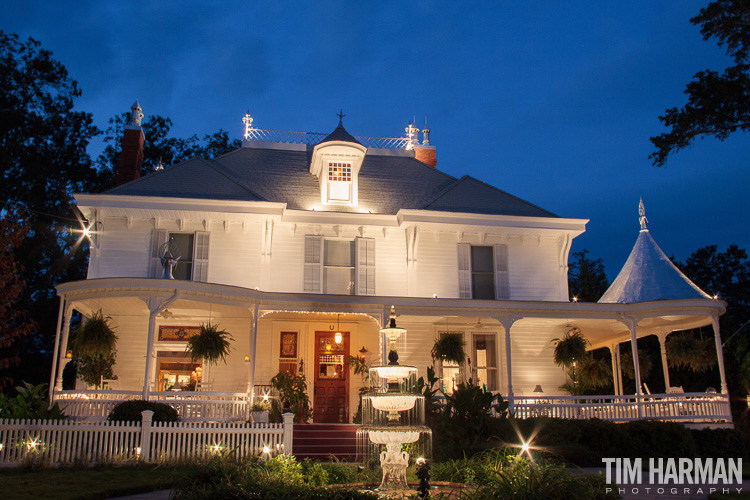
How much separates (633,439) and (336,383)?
7.83 meters

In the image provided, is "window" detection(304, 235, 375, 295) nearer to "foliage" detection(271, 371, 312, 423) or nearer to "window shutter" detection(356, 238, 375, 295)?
"window shutter" detection(356, 238, 375, 295)

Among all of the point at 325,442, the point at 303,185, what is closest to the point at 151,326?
the point at 325,442

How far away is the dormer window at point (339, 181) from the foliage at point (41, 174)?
1348 cm

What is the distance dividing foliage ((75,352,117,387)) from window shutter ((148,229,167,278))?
7.86ft

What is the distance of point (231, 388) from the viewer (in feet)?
55.8

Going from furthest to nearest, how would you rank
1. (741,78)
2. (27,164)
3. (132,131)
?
1. (27,164)
2. (132,131)
3. (741,78)

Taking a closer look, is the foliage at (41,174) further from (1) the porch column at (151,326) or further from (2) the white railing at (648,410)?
(2) the white railing at (648,410)

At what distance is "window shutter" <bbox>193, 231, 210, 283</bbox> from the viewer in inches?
674

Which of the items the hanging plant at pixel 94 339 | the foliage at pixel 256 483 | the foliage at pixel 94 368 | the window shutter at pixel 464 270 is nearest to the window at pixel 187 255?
the hanging plant at pixel 94 339

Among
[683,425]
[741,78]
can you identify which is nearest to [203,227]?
[683,425]

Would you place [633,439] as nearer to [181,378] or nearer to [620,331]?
[620,331]

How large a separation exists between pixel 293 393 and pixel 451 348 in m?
4.41

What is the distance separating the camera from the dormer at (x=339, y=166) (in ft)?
63.4

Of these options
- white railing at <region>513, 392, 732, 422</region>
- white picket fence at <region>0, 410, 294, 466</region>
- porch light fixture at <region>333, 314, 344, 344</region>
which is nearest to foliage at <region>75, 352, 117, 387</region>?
white picket fence at <region>0, 410, 294, 466</region>
